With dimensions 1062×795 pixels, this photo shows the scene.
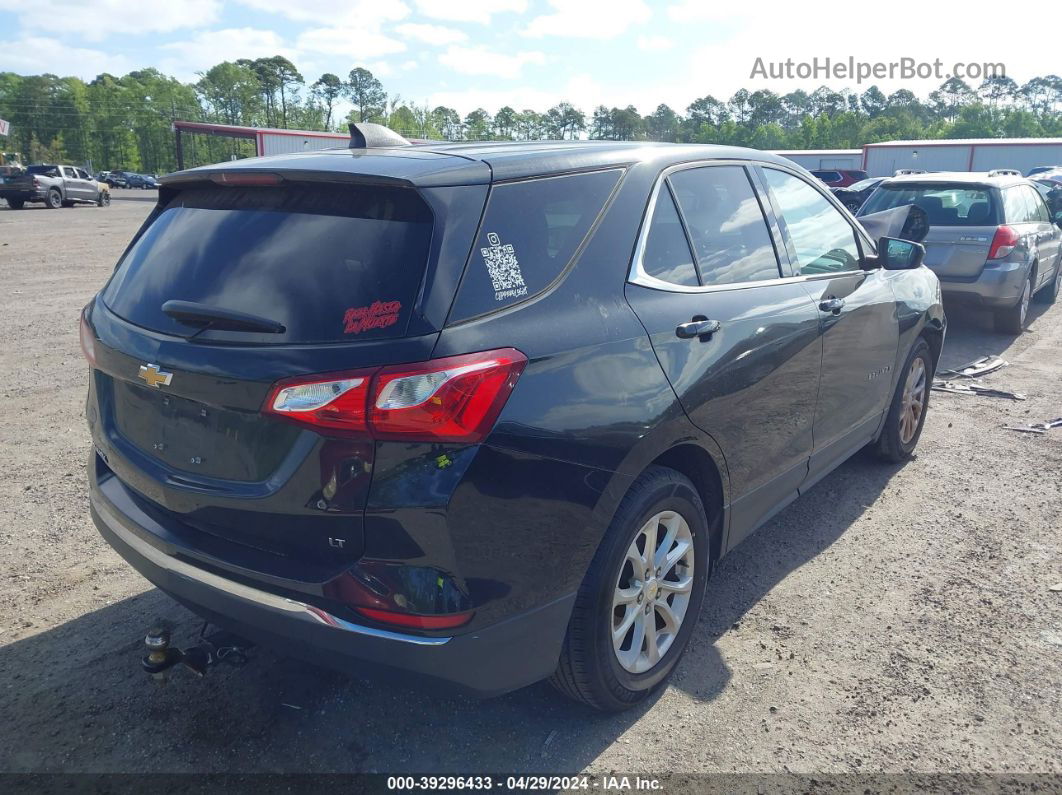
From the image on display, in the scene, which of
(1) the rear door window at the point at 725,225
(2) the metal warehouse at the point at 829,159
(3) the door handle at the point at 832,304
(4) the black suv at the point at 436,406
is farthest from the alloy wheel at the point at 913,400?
(2) the metal warehouse at the point at 829,159

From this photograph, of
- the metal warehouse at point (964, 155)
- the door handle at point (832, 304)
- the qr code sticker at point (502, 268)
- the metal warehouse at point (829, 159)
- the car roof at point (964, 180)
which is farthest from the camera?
the metal warehouse at point (829, 159)

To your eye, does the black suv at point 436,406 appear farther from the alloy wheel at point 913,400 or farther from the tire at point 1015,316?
the tire at point 1015,316

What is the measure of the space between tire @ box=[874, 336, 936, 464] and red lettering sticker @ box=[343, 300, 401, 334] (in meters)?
3.70

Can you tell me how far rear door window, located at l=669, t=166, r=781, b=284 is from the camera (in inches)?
127

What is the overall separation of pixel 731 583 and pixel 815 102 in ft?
586

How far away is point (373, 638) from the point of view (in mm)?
2152

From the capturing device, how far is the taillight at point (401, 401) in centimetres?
210

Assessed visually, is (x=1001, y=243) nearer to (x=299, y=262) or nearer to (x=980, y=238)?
(x=980, y=238)

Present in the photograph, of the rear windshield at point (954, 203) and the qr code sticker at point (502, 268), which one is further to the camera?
the rear windshield at point (954, 203)

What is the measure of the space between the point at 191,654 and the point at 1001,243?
9.07 meters

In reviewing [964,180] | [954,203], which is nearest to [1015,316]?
[954,203]

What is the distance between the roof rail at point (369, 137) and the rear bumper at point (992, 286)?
25.2 ft

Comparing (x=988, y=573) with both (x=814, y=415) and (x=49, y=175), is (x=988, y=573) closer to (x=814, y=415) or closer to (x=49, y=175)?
(x=814, y=415)

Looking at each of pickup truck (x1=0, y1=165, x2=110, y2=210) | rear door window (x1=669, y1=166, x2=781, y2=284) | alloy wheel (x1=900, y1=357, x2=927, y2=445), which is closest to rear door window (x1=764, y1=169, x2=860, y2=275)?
rear door window (x1=669, y1=166, x2=781, y2=284)
